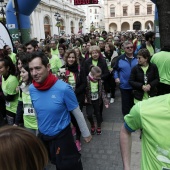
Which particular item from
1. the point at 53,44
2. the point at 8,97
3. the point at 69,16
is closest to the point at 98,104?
the point at 8,97

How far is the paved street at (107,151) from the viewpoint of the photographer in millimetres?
3256

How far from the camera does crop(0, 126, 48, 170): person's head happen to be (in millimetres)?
919

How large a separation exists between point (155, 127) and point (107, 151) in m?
2.49

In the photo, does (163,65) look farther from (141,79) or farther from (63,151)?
(63,151)

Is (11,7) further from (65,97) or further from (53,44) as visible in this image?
(65,97)

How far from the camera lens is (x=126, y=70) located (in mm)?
4230

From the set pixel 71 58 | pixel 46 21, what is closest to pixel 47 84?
pixel 71 58

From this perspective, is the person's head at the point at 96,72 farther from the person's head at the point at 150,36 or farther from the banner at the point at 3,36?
the banner at the point at 3,36

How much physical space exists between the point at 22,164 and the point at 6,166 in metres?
0.07

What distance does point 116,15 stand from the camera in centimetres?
6825

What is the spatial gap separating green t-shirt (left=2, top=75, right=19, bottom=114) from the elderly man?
6.88ft

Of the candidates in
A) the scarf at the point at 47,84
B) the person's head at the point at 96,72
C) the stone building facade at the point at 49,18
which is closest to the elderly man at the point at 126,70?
the person's head at the point at 96,72

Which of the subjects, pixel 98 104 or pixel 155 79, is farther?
pixel 98 104

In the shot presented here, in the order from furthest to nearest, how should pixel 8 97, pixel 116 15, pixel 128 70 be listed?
pixel 116 15
pixel 128 70
pixel 8 97
